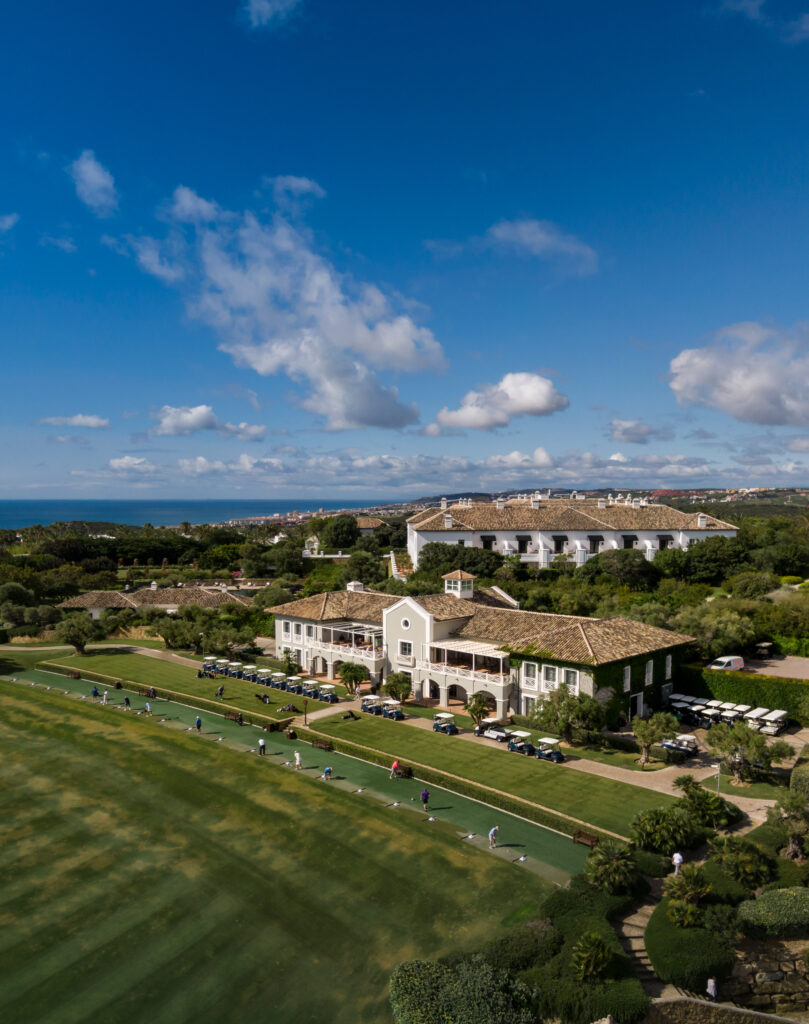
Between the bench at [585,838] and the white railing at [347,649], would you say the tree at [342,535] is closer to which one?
the white railing at [347,649]

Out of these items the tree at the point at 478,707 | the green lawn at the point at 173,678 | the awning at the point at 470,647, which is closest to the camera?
the tree at the point at 478,707

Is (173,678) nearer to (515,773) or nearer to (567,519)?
(515,773)

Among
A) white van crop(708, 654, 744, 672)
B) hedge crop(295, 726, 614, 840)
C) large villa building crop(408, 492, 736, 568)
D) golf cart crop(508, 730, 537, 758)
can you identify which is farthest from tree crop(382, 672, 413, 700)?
large villa building crop(408, 492, 736, 568)

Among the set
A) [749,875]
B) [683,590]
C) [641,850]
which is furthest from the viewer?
[683,590]

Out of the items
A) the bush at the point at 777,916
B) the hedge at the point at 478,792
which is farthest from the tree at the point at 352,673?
the bush at the point at 777,916

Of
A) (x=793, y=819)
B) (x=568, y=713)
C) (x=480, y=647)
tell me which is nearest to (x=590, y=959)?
(x=793, y=819)

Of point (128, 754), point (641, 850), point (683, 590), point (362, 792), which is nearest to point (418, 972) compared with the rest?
point (641, 850)

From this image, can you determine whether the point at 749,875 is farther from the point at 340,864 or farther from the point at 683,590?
the point at 683,590
